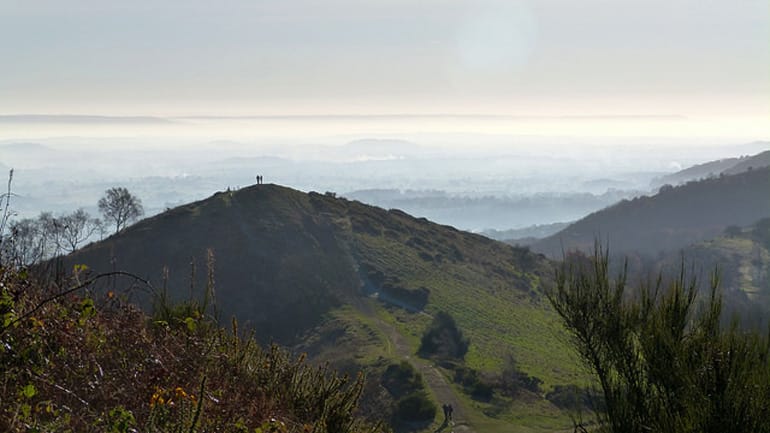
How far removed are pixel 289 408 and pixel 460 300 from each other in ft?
183

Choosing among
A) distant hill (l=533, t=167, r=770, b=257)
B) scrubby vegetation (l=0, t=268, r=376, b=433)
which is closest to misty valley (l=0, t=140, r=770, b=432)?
scrubby vegetation (l=0, t=268, r=376, b=433)

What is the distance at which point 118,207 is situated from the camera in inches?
2712

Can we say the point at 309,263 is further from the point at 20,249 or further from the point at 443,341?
the point at 20,249

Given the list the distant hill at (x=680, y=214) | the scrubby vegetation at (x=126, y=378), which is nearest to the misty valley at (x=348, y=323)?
the scrubby vegetation at (x=126, y=378)

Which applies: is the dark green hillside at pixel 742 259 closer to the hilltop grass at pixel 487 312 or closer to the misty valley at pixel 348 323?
the misty valley at pixel 348 323

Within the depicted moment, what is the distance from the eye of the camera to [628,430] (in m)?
7.25

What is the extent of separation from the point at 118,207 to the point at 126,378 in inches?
2760

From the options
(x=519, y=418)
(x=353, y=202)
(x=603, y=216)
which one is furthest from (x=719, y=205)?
(x=519, y=418)

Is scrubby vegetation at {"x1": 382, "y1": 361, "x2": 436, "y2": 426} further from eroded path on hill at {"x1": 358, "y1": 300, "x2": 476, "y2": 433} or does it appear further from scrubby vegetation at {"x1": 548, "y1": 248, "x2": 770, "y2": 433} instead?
scrubby vegetation at {"x1": 548, "y1": 248, "x2": 770, "y2": 433}

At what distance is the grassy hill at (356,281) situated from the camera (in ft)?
147

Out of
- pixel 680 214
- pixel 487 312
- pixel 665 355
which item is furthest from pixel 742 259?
pixel 665 355

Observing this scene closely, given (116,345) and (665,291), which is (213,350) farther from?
(665,291)

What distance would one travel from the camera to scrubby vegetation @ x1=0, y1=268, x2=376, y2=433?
4.06 metres

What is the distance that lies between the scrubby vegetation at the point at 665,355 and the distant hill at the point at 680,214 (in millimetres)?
147365
